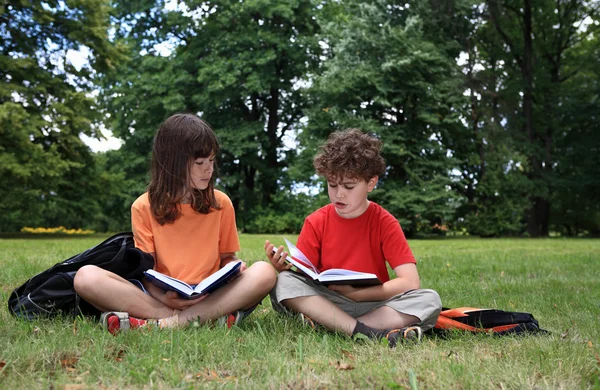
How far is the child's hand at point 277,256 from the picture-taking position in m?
3.36

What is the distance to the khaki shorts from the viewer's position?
3.48m

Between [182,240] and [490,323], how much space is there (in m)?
1.87

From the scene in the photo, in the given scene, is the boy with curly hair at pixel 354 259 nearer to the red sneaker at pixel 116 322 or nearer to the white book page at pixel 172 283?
the white book page at pixel 172 283

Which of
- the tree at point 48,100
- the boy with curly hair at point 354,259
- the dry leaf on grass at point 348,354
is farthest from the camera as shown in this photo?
the tree at point 48,100

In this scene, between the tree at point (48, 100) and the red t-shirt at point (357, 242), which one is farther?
the tree at point (48, 100)

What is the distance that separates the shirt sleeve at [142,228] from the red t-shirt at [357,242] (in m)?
0.89

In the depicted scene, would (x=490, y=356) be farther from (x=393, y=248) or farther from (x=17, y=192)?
(x=17, y=192)

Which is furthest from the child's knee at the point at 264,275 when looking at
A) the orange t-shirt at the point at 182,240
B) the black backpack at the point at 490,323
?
the black backpack at the point at 490,323

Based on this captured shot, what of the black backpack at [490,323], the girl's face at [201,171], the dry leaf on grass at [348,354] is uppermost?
the girl's face at [201,171]

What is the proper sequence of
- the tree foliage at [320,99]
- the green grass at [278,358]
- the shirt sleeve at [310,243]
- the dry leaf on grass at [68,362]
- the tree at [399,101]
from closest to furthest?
the green grass at [278,358] → the dry leaf on grass at [68,362] → the shirt sleeve at [310,243] → the tree foliage at [320,99] → the tree at [399,101]

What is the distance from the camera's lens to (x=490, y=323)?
358 cm

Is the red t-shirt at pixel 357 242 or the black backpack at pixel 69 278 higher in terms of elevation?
the red t-shirt at pixel 357 242

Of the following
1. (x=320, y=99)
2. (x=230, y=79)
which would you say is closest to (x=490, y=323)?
(x=320, y=99)

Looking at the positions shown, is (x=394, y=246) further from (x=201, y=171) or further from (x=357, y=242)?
(x=201, y=171)
